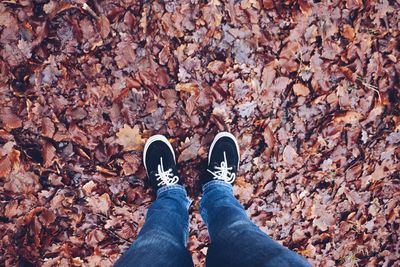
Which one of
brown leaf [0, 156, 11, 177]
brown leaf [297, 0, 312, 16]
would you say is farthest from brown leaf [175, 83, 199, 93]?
brown leaf [0, 156, 11, 177]

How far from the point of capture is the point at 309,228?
2.19 metres

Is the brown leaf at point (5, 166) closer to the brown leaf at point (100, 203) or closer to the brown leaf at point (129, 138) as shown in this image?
the brown leaf at point (100, 203)

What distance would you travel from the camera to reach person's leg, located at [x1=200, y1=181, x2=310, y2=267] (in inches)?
46.0

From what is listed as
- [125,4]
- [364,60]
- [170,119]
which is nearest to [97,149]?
[170,119]

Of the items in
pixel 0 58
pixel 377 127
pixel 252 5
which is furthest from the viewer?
pixel 377 127

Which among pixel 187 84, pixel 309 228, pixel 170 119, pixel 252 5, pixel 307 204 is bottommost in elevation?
pixel 309 228

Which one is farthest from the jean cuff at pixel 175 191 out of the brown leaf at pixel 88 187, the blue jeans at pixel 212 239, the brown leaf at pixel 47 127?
the brown leaf at pixel 47 127

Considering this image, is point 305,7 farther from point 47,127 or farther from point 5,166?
point 5,166

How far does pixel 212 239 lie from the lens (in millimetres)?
1511

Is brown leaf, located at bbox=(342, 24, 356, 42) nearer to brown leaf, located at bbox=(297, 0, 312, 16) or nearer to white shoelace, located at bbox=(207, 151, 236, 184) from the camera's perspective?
brown leaf, located at bbox=(297, 0, 312, 16)

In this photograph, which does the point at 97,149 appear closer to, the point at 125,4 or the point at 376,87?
the point at 125,4

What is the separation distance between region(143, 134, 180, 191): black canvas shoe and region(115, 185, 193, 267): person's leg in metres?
0.06

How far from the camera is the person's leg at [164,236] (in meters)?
1.30

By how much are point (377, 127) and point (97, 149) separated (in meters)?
1.77
